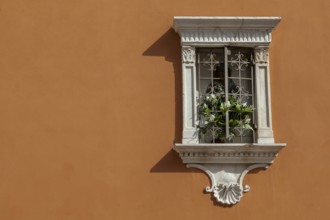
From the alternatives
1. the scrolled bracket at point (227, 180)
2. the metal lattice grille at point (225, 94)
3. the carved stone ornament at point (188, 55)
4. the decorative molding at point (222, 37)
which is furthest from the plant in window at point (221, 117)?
the decorative molding at point (222, 37)

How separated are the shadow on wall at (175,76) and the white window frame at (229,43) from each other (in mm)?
81

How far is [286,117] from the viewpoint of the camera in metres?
7.86

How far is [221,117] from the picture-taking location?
7750 millimetres

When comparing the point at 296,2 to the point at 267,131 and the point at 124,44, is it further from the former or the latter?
the point at 124,44

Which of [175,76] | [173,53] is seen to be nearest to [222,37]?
[173,53]

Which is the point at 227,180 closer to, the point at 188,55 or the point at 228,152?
the point at 228,152

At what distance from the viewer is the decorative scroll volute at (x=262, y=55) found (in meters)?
7.93

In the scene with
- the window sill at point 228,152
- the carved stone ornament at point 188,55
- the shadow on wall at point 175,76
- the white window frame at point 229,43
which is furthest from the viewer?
the carved stone ornament at point 188,55

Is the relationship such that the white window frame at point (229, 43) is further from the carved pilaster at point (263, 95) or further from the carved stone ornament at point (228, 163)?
the carved stone ornament at point (228, 163)

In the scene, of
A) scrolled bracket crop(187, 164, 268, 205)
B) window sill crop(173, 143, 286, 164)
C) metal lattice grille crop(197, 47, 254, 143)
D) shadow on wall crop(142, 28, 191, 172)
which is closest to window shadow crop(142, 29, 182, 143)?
shadow on wall crop(142, 28, 191, 172)

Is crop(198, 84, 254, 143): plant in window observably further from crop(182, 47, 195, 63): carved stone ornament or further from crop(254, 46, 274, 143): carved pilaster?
crop(182, 47, 195, 63): carved stone ornament

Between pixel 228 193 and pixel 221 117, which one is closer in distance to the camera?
pixel 228 193

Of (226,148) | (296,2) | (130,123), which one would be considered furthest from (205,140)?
(296,2)

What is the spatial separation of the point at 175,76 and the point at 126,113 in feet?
2.43
